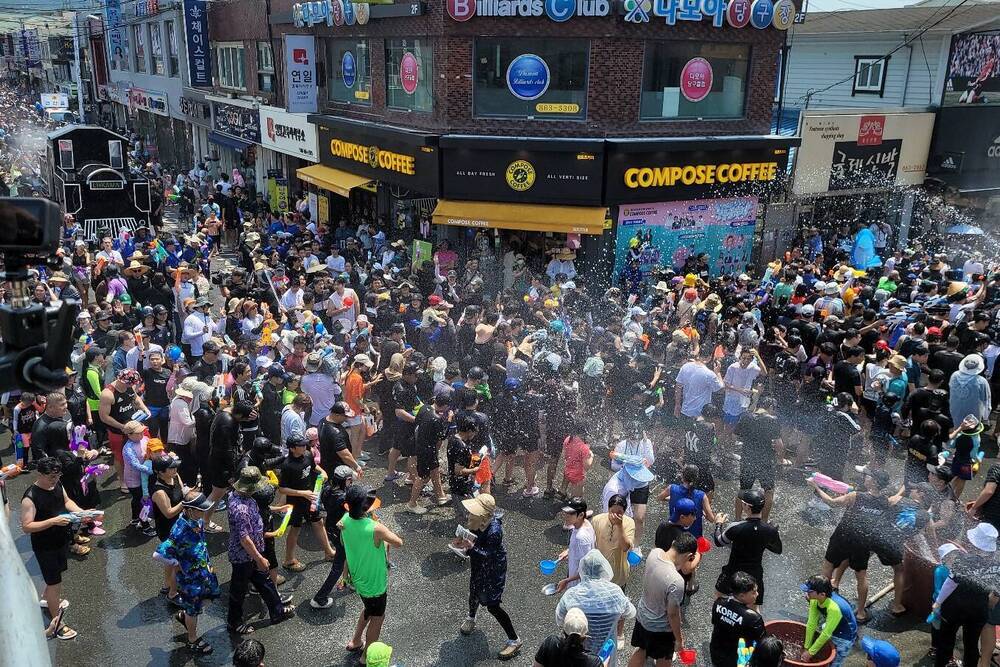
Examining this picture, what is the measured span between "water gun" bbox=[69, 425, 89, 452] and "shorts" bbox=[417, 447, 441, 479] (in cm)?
358

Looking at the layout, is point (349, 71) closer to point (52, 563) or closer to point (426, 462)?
point (426, 462)

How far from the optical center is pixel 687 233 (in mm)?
18328

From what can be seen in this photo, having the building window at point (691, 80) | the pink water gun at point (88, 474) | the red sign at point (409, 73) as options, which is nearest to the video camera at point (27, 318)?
the pink water gun at point (88, 474)

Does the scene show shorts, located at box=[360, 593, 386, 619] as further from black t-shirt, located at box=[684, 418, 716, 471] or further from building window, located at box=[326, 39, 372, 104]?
building window, located at box=[326, 39, 372, 104]

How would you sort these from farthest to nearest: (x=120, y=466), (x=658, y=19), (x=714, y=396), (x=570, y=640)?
1. (x=658, y=19)
2. (x=714, y=396)
3. (x=120, y=466)
4. (x=570, y=640)

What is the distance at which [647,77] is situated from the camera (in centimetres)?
1723

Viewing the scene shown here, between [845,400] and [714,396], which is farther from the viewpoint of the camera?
[714,396]

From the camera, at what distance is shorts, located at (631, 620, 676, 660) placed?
19.2ft

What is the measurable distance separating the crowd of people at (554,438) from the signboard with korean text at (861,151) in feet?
19.2

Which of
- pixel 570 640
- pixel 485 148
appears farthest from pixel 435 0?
pixel 570 640

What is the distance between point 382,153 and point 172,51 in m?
21.7

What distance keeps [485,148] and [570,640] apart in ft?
45.4

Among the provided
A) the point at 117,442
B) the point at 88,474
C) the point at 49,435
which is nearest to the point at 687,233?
the point at 117,442

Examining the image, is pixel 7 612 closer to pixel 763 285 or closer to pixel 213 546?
pixel 213 546
